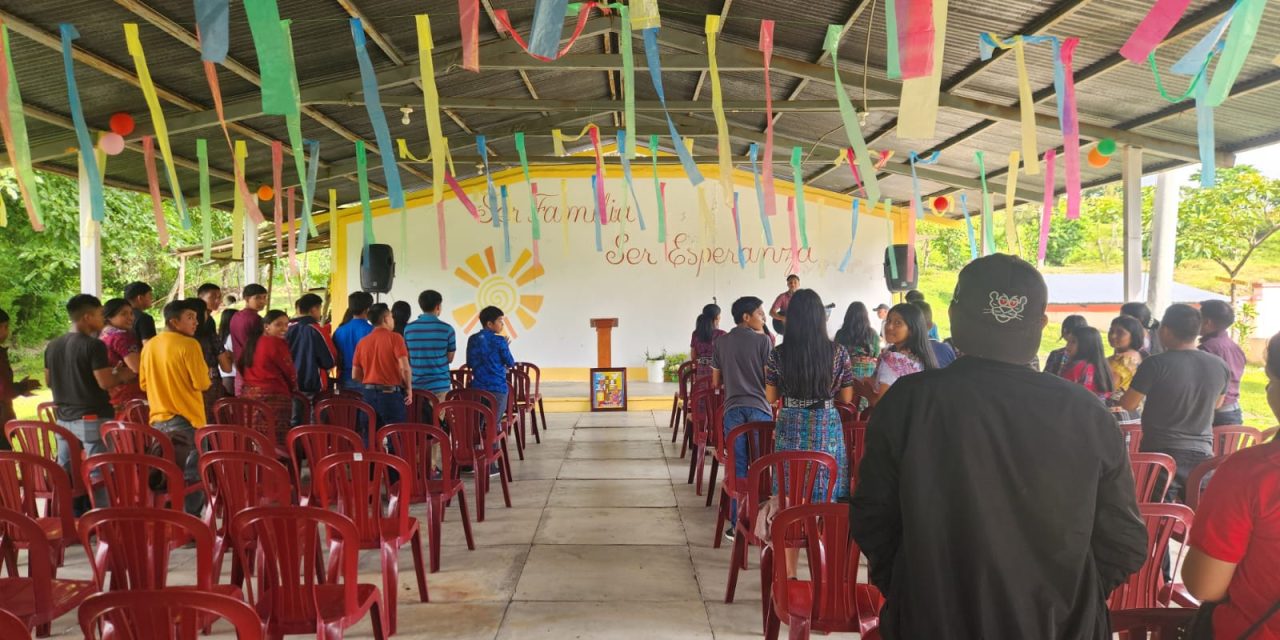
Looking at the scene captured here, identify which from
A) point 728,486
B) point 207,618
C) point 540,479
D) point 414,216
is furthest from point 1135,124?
point 414,216

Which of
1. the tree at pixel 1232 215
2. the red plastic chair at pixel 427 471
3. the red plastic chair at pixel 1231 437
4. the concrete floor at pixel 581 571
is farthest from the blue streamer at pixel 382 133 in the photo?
the tree at pixel 1232 215

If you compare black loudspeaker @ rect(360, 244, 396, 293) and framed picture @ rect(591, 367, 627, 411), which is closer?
framed picture @ rect(591, 367, 627, 411)

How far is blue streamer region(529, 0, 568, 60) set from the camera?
10.4 ft

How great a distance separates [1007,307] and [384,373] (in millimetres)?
4103

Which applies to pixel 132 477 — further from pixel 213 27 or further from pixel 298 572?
pixel 213 27

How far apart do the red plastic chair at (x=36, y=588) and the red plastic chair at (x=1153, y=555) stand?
3.06 meters

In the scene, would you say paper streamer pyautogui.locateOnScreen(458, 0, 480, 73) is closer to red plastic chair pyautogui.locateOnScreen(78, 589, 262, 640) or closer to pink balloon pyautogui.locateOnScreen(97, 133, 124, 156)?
red plastic chair pyautogui.locateOnScreen(78, 589, 262, 640)

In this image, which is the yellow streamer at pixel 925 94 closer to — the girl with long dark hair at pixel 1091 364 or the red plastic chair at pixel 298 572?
the girl with long dark hair at pixel 1091 364

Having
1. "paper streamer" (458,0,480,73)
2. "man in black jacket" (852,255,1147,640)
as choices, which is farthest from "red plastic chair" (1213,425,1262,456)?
"paper streamer" (458,0,480,73)

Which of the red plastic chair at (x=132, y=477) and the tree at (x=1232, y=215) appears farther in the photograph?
the tree at (x=1232, y=215)

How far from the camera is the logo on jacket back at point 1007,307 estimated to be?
128cm

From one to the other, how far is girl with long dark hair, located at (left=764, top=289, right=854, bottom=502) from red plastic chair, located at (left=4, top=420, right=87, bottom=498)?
315cm

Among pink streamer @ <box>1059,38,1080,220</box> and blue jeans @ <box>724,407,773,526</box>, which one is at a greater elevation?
pink streamer @ <box>1059,38,1080,220</box>

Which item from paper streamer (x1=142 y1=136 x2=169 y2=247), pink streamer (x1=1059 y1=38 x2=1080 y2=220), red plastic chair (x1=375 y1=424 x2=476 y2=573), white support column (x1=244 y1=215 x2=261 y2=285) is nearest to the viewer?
red plastic chair (x1=375 y1=424 x2=476 y2=573)
